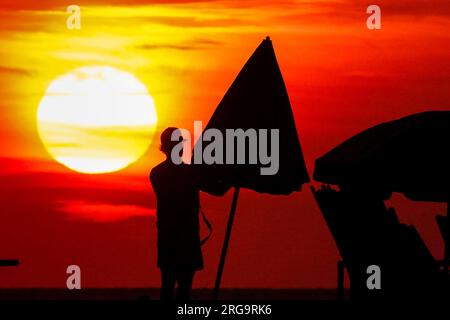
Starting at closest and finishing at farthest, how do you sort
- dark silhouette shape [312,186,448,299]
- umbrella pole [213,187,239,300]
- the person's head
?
dark silhouette shape [312,186,448,299], the person's head, umbrella pole [213,187,239,300]

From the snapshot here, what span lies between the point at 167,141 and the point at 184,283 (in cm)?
158

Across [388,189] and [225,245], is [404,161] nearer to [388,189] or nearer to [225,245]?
[388,189]

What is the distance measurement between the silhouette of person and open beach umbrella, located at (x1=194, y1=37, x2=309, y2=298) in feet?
0.71

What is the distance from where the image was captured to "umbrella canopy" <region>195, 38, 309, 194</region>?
15.8 metres

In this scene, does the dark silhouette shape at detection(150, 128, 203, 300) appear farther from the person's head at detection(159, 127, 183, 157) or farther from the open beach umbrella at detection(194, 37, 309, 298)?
the open beach umbrella at detection(194, 37, 309, 298)

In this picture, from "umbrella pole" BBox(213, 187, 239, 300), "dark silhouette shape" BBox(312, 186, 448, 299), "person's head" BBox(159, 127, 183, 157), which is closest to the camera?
"dark silhouette shape" BBox(312, 186, 448, 299)

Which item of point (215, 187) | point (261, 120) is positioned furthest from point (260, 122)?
A: point (215, 187)

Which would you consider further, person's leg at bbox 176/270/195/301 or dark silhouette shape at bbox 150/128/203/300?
person's leg at bbox 176/270/195/301

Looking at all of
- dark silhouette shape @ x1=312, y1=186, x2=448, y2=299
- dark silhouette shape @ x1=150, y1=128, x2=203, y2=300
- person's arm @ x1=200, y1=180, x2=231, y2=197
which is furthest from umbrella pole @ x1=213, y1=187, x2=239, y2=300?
dark silhouette shape @ x1=312, y1=186, x2=448, y2=299

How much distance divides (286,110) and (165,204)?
157cm

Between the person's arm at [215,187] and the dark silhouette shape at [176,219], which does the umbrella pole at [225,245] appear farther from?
the person's arm at [215,187]

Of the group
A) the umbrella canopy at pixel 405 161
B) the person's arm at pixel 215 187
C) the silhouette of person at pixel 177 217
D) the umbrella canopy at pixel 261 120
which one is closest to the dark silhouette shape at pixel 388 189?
the umbrella canopy at pixel 405 161

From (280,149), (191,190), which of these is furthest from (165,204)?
(280,149)
